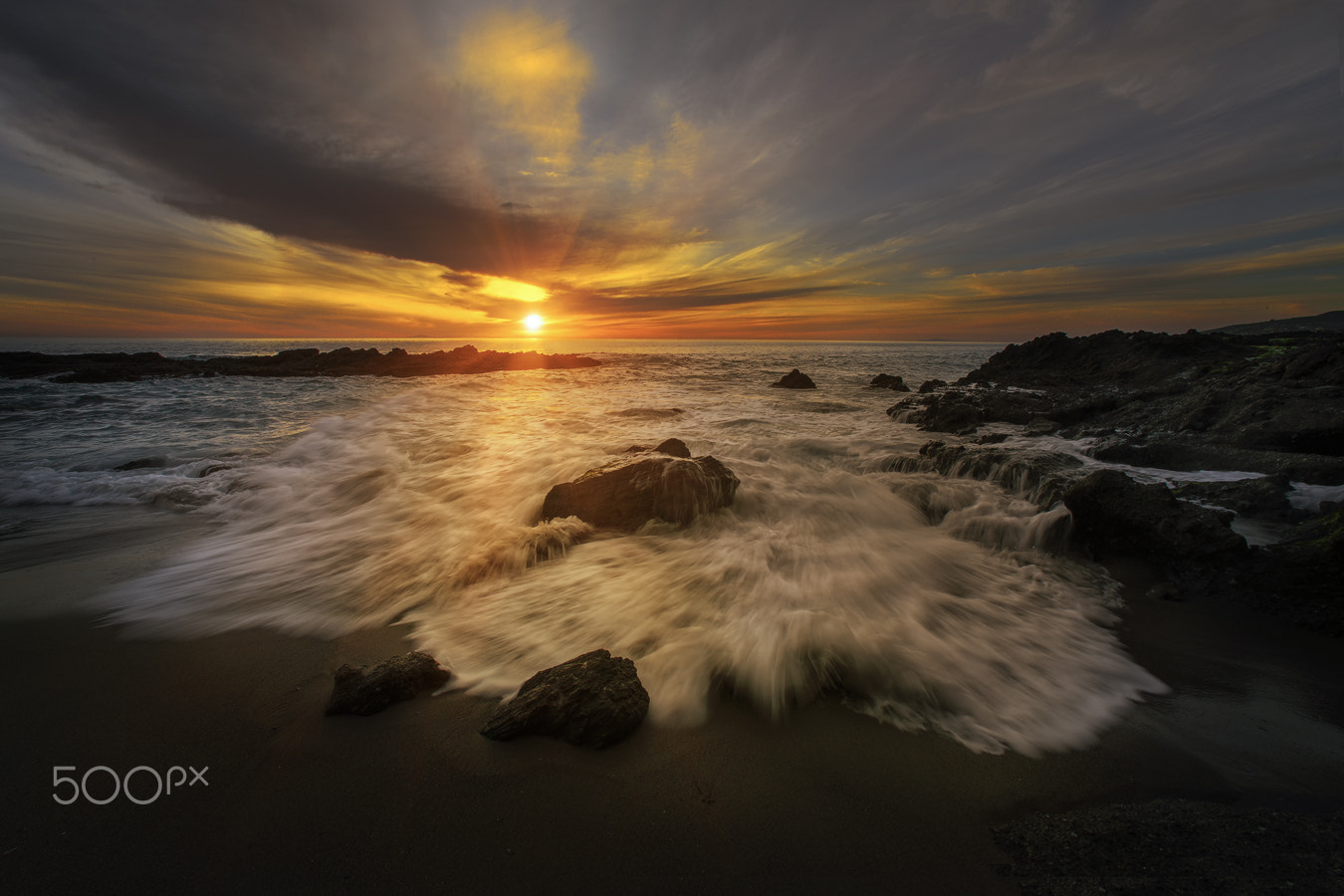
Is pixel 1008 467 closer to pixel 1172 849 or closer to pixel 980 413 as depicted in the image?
pixel 980 413

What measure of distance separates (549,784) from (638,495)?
3.96 meters

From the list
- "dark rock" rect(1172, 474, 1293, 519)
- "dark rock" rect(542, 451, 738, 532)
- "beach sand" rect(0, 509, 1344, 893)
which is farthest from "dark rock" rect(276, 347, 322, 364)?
"dark rock" rect(1172, 474, 1293, 519)

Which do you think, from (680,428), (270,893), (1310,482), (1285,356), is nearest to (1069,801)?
(270,893)

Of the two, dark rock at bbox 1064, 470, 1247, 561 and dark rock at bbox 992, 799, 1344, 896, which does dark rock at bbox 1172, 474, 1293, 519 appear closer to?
dark rock at bbox 1064, 470, 1247, 561

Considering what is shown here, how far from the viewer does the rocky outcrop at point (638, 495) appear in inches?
239

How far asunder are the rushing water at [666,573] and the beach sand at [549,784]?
0.93 ft

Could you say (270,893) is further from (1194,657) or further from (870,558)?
(1194,657)

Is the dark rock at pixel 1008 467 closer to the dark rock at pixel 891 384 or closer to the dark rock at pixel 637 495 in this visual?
the dark rock at pixel 637 495

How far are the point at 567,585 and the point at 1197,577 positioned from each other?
232 inches

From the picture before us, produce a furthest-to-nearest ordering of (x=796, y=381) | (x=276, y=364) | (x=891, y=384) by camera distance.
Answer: (x=276, y=364), (x=796, y=381), (x=891, y=384)

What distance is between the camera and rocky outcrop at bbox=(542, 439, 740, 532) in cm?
606

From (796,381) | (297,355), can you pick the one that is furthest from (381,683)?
(297,355)

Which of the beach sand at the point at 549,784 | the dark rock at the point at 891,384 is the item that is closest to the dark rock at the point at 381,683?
the beach sand at the point at 549,784

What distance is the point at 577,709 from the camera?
2.64 meters
